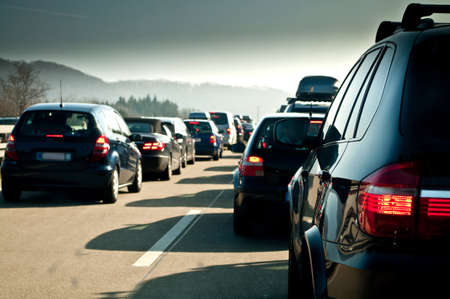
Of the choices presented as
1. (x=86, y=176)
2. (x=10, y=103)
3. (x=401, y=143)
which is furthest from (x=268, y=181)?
(x=10, y=103)

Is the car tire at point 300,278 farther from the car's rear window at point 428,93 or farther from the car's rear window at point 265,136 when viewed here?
the car's rear window at point 265,136

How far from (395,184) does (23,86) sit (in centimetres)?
13068

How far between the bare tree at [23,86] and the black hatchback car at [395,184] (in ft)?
406

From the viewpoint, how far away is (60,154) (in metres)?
11.5

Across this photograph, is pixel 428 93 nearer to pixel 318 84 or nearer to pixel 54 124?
pixel 54 124

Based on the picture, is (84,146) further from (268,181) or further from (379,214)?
(379,214)

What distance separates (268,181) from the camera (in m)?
8.43

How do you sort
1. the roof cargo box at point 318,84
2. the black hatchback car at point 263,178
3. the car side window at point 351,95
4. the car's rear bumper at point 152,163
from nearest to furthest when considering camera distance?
1. the car side window at point 351,95
2. the black hatchback car at point 263,178
3. the car's rear bumper at point 152,163
4. the roof cargo box at point 318,84

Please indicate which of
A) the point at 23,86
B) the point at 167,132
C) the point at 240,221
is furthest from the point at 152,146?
the point at 23,86

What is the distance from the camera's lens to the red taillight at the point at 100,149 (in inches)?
459

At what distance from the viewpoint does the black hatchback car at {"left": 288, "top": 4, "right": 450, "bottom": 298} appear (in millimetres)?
2477

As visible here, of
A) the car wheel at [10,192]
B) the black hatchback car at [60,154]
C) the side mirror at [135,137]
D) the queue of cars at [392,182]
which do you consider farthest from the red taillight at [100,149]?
the queue of cars at [392,182]

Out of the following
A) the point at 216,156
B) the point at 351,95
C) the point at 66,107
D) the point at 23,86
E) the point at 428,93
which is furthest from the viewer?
the point at 23,86

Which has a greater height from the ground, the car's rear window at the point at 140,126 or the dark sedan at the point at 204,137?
the car's rear window at the point at 140,126
